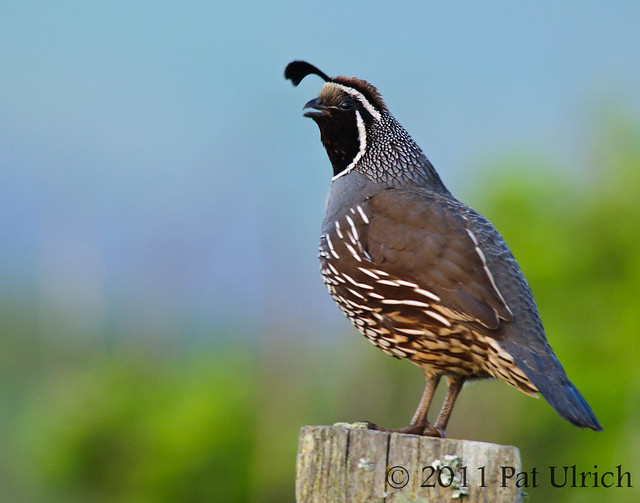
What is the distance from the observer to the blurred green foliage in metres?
12.6

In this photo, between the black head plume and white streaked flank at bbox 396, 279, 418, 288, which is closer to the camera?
white streaked flank at bbox 396, 279, 418, 288

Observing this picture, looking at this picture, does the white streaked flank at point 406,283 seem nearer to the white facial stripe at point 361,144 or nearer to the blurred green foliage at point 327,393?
→ the white facial stripe at point 361,144

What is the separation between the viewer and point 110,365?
15.2 m

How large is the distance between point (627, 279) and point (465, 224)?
13.4 meters

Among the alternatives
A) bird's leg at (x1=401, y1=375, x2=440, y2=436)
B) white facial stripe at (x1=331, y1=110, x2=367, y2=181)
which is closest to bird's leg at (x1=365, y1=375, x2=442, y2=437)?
bird's leg at (x1=401, y1=375, x2=440, y2=436)

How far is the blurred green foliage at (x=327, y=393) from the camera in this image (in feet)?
41.2

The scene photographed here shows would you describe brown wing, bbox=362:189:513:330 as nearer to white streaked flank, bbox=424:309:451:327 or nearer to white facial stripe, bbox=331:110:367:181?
white streaked flank, bbox=424:309:451:327

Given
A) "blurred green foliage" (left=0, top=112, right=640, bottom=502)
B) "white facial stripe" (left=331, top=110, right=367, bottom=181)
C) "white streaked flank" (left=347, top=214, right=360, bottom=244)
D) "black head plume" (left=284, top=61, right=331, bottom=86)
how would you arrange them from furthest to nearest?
"blurred green foliage" (left=0, top=112, right=640, bottom=502) < "black head plume" (left=284, top=61, right=331, bottom=86) < "white facial stripe" (left=331, top=110, right=367, bottom=181) < "white streaked flank" (left=347, top=214, right=360, bottom=244)

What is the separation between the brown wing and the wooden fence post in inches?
36.9

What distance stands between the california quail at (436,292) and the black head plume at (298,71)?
4.44ft

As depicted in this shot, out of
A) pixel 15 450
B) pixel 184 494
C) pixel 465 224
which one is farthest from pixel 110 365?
pixel 465 224

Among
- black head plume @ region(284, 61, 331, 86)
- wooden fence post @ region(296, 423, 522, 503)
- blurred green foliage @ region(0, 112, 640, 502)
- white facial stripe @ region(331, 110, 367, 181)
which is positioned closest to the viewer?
wooden fence post @ region(296, 423, 522, 503)

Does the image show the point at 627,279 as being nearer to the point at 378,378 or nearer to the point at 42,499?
the point at 378,378

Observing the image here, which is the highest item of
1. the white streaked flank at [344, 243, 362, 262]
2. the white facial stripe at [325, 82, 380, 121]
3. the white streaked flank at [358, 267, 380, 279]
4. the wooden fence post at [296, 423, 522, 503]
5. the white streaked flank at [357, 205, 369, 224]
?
the white facial stripe at [325, 82, 380, 121]
